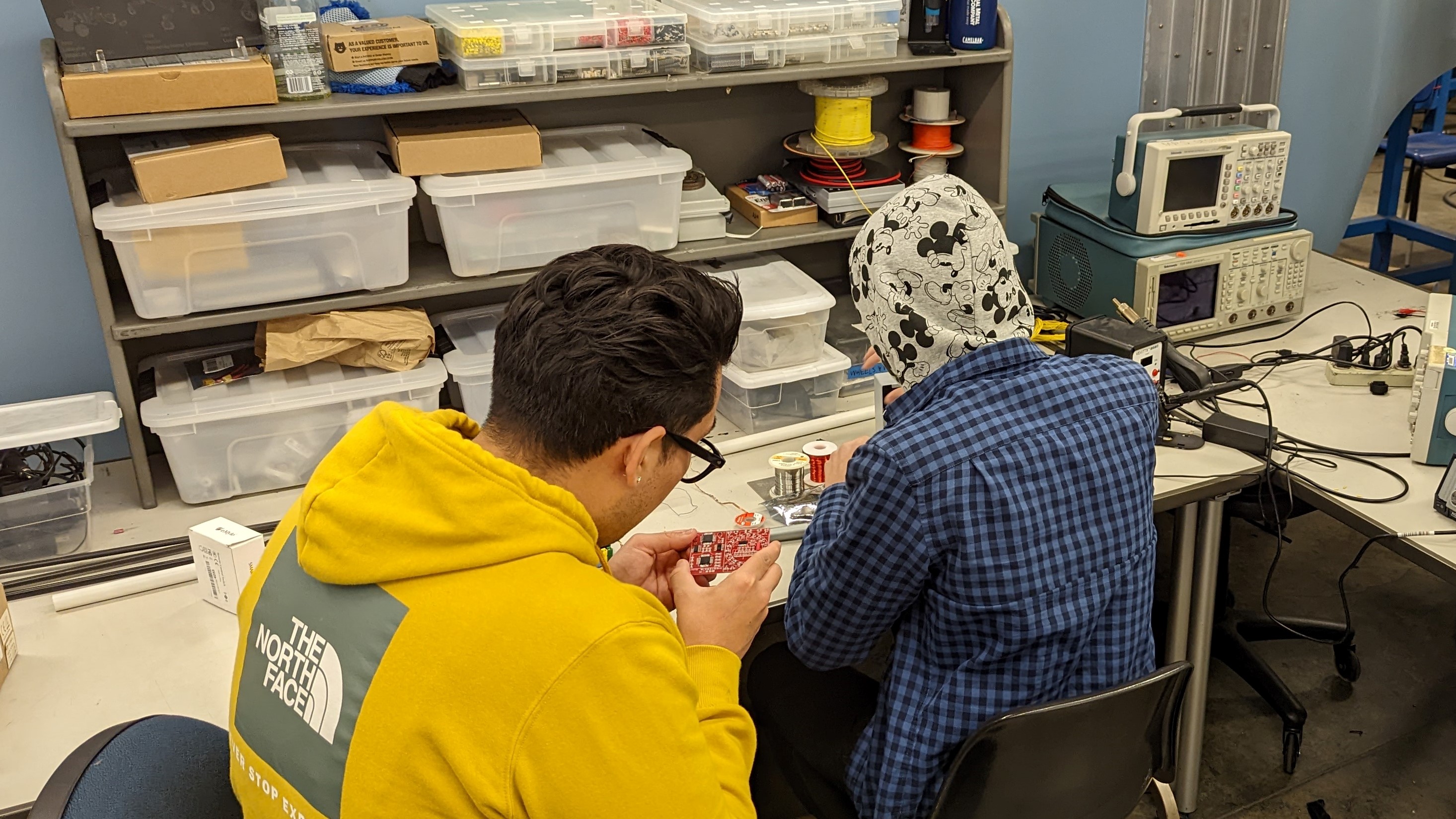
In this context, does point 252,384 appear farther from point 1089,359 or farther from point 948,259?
point 1089,359

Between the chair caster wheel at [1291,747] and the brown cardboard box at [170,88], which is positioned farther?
the chair caster wheel at [1291,747]

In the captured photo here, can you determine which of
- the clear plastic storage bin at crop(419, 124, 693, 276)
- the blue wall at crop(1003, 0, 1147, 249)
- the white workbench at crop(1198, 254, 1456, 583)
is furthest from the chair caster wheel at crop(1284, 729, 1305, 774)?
the clear plastic storage bin at crop(419, 124, 693, 276)

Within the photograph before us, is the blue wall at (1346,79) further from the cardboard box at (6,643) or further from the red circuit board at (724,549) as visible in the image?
the cardboard box at (6,643)

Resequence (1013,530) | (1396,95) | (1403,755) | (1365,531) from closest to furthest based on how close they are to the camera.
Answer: (1013,530)
(1365,531)
(1403,755)
(1396,95)

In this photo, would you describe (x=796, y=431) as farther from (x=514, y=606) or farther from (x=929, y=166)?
(x=514, y=606)

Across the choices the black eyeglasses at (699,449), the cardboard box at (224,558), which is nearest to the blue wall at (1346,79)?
the black eyeglasses at (699,449)

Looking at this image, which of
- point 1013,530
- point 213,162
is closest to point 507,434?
point 1013,530

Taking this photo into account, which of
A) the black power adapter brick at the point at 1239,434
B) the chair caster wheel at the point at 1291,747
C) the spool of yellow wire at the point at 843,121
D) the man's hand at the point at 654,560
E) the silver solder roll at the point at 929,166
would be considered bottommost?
the chair caster wheel at the point at 1291,747

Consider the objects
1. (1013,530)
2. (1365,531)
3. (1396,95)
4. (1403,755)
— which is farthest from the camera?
(1396,95)

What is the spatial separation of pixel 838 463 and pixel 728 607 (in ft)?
2.05

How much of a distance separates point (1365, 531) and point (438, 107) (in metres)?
1.70

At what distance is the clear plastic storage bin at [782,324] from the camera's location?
2.28 metres

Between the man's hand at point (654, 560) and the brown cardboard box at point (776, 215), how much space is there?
102cm

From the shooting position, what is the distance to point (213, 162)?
191 cm
